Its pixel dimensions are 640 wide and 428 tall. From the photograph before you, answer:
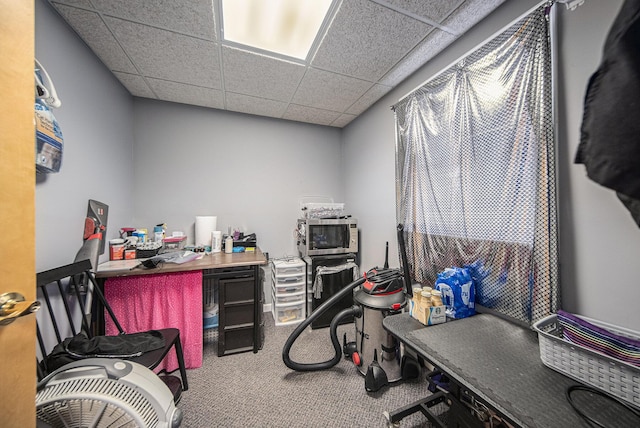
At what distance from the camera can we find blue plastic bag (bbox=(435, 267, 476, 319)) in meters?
1.28

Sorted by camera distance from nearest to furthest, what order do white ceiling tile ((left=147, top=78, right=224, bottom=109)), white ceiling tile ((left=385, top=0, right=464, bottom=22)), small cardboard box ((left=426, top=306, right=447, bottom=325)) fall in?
small cardboard box ((left=426, top=306, right=447, bottom=325)), white ceiling tile ((left=385, top=0, right=464, bottom=22)), white ceiling tile ((left=147, top=78, right=224, bottom=109))

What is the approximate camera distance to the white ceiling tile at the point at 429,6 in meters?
1.28

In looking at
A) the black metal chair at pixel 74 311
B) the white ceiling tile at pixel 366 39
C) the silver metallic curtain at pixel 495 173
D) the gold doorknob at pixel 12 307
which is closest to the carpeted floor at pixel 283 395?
the black metal chair at pixel 74 311

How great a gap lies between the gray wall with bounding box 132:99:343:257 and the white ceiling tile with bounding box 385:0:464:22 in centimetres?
190

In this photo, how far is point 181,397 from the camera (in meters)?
1.53

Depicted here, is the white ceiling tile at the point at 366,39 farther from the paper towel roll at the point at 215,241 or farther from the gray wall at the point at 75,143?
the paper towel roll at the point at 215,241

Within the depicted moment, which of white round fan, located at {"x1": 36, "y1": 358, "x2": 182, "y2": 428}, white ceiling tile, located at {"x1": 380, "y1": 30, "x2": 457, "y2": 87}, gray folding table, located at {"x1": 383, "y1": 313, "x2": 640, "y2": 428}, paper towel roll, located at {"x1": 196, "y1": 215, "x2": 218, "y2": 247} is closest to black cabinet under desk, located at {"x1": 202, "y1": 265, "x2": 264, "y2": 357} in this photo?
paper towel roll, located at {"x1": 196, "y1": 215, "x2": 218, "y2": 247}

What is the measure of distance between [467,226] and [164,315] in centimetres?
240

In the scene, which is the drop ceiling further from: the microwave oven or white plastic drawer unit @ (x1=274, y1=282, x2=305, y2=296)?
white plastic drawer unit @ (x1=274, y1=282, x2=305, y2=296)

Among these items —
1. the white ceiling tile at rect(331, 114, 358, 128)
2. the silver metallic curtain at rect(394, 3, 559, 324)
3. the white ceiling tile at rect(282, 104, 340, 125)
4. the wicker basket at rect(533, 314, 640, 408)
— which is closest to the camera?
the wicker basket at rect(533, 314, 640, 408)

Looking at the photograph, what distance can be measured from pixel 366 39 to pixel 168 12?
1288 mm

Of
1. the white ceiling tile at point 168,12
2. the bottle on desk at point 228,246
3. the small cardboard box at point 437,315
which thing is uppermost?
the white ceiling tile at point 168,12

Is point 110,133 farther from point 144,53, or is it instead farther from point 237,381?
point 237,381

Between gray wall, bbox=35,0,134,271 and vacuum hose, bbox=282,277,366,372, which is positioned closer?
gray wall, bbox=35,0,134,271
